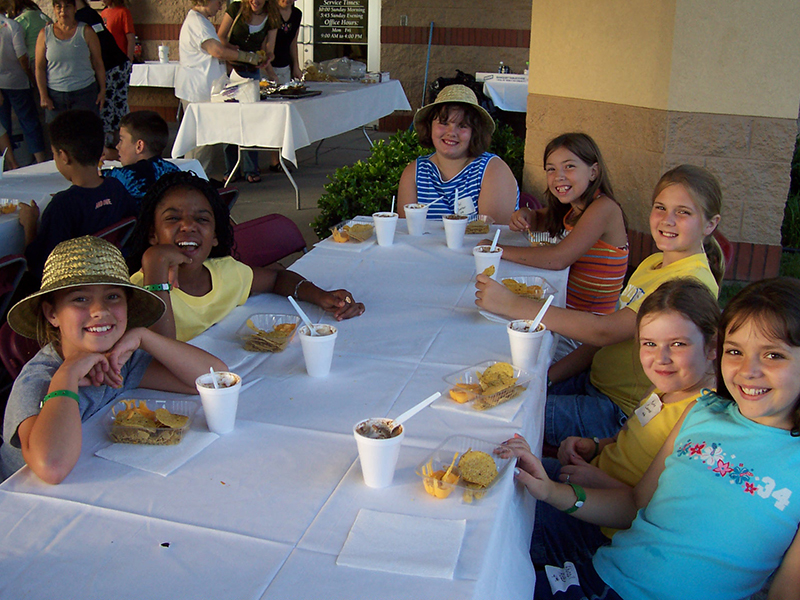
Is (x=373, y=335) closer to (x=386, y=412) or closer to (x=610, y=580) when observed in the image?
(x=386, y=412)

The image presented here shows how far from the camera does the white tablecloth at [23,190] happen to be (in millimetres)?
3601

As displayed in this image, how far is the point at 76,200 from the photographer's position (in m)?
3.56

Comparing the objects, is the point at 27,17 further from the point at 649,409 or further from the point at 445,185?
the point at 649,409

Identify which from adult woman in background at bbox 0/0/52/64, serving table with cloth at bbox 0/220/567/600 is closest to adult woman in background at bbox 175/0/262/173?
adult woman in background at bbox 0/0/52/64

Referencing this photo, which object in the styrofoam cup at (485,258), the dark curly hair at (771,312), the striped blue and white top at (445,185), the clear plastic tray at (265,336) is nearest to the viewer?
the dark curly hair at (771,312)

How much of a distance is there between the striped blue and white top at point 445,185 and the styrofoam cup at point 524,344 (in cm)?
188

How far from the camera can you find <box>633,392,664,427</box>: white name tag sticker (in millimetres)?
1992

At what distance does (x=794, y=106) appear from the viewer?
4855 mm

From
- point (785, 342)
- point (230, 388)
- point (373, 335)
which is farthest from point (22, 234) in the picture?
point (785, 342)

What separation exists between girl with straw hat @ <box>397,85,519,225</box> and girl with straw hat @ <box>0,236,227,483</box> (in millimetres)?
2184

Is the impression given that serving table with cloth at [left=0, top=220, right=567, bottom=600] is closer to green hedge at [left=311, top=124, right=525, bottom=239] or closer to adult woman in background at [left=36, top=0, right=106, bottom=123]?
green hedge at [left=311, top=124, right=525, bottom=239]

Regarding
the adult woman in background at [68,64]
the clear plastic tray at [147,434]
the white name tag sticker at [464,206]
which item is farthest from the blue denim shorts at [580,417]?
the adult woman in background at [68,64]

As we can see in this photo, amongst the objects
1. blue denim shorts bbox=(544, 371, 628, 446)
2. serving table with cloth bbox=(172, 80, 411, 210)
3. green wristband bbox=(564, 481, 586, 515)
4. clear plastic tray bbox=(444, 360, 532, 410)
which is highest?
serving table with cloth bbox=(172, 80, 411, 210)

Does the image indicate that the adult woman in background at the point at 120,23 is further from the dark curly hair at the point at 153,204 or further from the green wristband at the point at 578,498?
the green wristband at the point at 578,498
